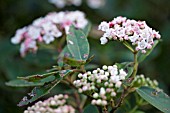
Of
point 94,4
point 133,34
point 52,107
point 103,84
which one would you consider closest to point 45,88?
point 52,107

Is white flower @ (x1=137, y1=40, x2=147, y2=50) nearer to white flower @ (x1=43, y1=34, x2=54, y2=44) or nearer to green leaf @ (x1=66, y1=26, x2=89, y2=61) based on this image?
green leaf @ (x1=66, y1=26, x2=89, y2=61)

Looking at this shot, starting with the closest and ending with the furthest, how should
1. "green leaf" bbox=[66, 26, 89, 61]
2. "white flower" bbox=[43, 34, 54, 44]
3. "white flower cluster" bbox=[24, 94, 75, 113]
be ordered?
1. "white flower cluster" bbox=[24, 94, 75, 113]
2. "green leaf" bbox=[66, 26, 89, 61]
3. "white flower" bbox=[43, 34, 54, 44]

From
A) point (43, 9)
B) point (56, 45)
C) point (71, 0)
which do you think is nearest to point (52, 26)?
point (56, 45)

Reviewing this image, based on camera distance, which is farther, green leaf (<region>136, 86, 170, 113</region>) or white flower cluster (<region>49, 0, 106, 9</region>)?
white flower cluster (<region>49, 0, 106, 9</region>)

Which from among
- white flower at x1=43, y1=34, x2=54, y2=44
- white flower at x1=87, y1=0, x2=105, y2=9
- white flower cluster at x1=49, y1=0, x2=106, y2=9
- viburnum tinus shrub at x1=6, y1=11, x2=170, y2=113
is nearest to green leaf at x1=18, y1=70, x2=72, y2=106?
viburnum tinus shrub at x1=6, y1=11, x2=170, y2=113

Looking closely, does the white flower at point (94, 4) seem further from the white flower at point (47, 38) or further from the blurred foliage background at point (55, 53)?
the white flower at point (47, 38)

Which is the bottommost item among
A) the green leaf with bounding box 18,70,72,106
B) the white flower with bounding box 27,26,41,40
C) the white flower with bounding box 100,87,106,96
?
the white flower with bounding box 100,87,106,96

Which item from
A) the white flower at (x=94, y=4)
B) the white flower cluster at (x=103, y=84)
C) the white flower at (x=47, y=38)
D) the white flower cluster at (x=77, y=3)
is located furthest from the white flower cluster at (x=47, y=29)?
the white flower at (x=94, y=4)
